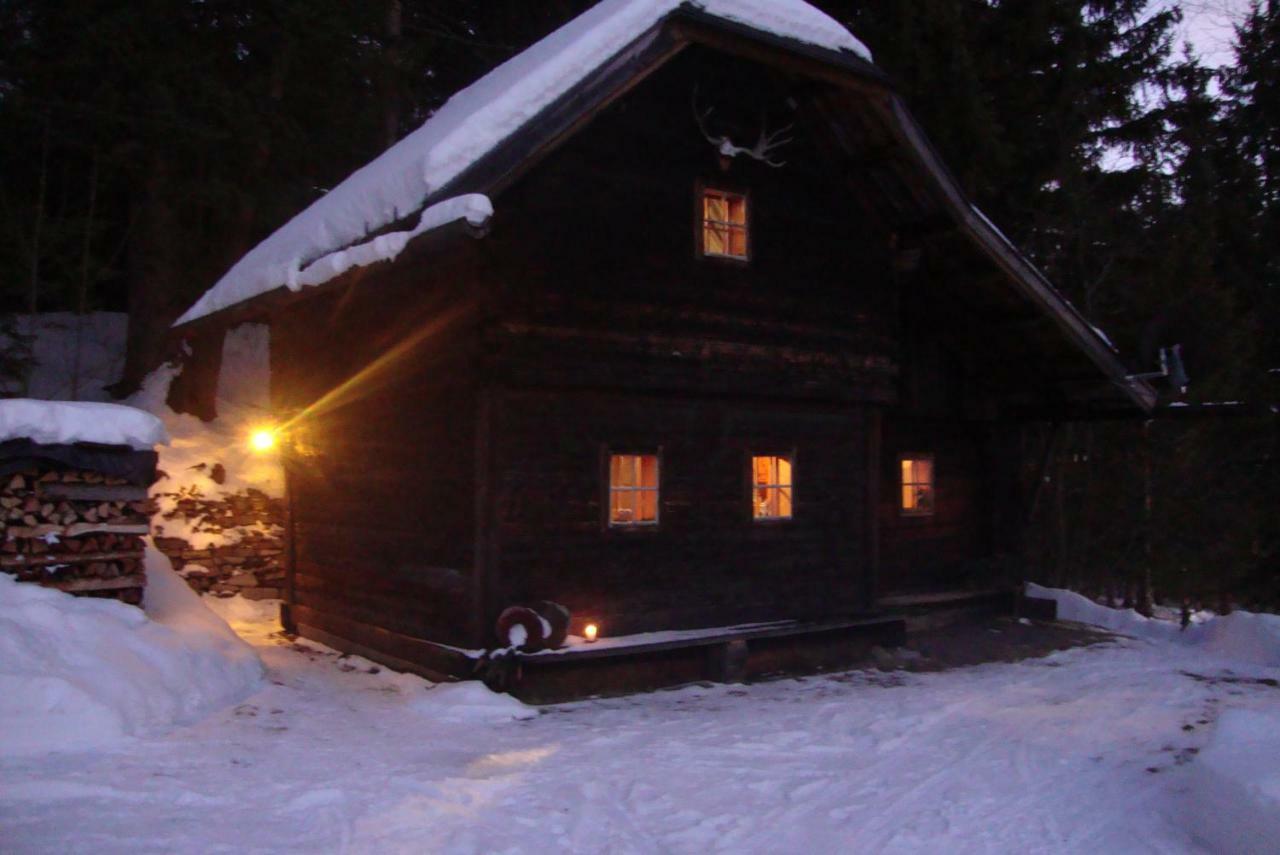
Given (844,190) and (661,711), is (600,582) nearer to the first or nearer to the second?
(661,711)

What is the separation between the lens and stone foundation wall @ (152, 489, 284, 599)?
15203mm

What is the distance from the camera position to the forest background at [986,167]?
15844mm

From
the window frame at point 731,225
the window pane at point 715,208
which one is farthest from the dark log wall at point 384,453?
the window pane at point 715,208

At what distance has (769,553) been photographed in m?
12.8

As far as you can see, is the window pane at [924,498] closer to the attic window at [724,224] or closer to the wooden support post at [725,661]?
the attic window at [724,224]

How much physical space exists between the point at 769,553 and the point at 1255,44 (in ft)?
71.0

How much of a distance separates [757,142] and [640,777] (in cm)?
801

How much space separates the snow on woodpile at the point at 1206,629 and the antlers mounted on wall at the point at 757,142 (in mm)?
9066

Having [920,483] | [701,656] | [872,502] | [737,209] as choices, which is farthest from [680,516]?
[920,483]

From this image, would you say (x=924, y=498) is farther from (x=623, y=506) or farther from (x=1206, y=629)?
(x=623, y=506)

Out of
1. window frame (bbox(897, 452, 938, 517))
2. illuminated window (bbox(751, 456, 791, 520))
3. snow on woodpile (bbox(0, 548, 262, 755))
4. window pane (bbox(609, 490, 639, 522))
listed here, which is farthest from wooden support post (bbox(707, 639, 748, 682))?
window frame (bbox(897, 452, 938, 517))

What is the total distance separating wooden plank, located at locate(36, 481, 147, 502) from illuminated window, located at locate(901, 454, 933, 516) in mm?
10647

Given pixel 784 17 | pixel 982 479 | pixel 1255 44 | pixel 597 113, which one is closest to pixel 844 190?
pixel 784 17

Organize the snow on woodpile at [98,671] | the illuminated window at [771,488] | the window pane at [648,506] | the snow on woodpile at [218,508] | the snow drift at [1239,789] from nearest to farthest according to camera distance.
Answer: the snow drift at [1239,789] → the snow on woodpile at [98,671] → the window pane at [648,506] → the illuminated window at [771,488] → the snow on woodpile at [218,508]
